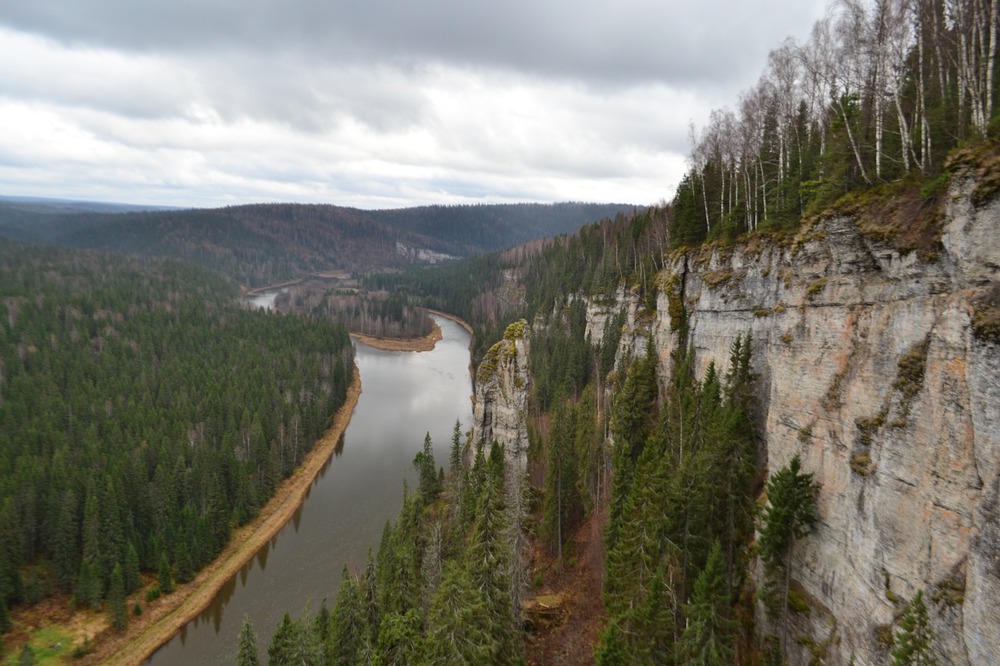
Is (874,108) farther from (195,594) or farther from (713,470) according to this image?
(195,594)

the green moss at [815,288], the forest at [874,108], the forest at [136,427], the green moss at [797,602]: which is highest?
the forest at [874,108]

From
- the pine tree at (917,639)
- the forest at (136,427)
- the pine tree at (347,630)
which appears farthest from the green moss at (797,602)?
the forest at (136,427)

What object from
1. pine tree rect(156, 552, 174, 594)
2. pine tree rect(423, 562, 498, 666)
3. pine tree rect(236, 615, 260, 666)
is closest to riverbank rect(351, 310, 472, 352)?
pine tree rect(156, 552, 174, 594)

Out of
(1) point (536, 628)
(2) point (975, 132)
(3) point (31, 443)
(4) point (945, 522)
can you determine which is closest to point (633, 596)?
(1) point (536, 628)

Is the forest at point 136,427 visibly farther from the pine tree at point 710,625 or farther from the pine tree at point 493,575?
the pine tree at point 710,625

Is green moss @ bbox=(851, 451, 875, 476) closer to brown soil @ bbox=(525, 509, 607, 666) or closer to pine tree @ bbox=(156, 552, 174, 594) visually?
brown soil @ bbox=(525, 509, 607, 666)

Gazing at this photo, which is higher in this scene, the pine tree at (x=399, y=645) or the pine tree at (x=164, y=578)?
the pine tree at (x=399, y=645)
